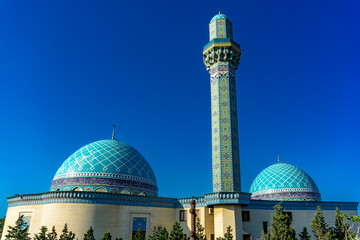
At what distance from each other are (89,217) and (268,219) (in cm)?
932

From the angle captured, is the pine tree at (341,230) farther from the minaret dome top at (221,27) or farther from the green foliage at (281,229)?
the minaret dome top at (221,27)

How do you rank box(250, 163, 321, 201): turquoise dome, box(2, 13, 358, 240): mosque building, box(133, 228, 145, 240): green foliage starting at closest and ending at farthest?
box(133, 228, 145, 240): green foliage → box(2, 13, 358, 240): mosque building → box(250, 163, 321, 201): turquoise dome

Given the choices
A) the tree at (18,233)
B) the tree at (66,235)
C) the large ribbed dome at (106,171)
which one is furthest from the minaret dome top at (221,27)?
the tree at (18,233)

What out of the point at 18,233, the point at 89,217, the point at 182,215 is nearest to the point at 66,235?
the point at 89,217

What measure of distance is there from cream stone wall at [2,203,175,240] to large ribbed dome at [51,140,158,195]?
2.90 metres

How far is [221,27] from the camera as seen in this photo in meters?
16.4

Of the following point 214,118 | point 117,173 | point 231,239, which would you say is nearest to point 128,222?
point 117,173

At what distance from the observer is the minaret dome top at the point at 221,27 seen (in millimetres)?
16358

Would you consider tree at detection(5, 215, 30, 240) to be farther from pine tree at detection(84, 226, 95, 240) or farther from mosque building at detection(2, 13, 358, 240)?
pine tree at detection(84, 226, 95, 240)

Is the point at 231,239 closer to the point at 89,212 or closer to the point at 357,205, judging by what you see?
the point at 89,212

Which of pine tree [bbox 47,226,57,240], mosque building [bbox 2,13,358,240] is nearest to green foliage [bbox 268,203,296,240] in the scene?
mosque building [bbox 2,13,358,240]

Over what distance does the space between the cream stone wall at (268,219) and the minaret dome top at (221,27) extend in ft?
31.8

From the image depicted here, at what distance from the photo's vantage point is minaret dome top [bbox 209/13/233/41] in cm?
1636

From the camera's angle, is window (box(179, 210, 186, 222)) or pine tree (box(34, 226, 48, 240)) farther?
window (box(179, 210, 186, 222))
